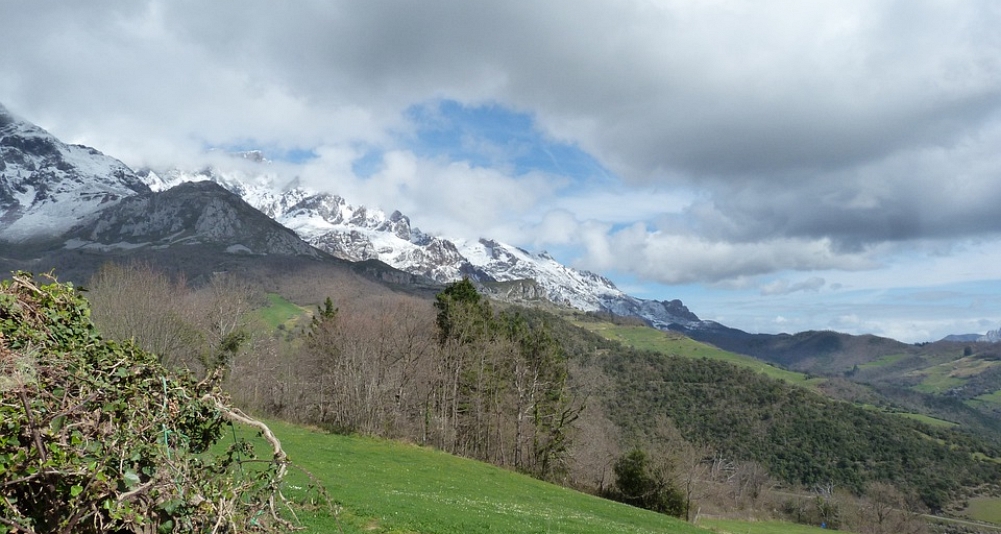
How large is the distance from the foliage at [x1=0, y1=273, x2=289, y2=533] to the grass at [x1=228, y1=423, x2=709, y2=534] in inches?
69.9

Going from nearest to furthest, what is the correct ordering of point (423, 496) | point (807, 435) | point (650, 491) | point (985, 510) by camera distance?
point (423, 496) → point (650, 491) → point (985, 510) → point (807, 435)

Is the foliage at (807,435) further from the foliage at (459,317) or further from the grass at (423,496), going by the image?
the grass at (423,496)

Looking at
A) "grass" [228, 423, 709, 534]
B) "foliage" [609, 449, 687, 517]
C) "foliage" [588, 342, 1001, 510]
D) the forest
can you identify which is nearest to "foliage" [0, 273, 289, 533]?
"grass" [228, 423, 709, 534]

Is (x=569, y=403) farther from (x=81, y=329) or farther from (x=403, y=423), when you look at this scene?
(x=81, y=329)

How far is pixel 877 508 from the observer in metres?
104

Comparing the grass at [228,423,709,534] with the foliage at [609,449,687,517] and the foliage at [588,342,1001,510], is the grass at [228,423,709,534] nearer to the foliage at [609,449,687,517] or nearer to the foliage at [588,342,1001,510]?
the foliage at [609,449,687,517]

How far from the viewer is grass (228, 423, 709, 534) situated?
17516 millimetres

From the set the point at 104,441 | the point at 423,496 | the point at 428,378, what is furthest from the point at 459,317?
the point at 104,441

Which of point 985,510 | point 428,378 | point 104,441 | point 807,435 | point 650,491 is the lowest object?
point 985,510


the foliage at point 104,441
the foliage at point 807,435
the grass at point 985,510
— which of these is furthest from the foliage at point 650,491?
the grass at point 985,510

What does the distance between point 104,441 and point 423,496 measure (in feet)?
70.1

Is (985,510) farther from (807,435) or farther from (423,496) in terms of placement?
(423,496)

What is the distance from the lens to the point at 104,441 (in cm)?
456

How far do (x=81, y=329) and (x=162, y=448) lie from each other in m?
2.27
